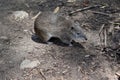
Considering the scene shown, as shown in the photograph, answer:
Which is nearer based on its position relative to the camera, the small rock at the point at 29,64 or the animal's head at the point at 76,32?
the small rock at the point at 29,64

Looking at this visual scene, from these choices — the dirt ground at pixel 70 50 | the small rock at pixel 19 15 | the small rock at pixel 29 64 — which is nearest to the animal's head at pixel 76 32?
the dirt ground at pixel 70 50

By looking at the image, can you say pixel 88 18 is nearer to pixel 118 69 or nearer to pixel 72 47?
pixel 72 47

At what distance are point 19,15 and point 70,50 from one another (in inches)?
58.2

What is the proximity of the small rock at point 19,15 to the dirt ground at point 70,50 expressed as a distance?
0.06m

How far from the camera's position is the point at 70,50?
4949mm

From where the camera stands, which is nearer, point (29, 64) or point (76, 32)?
point (29, 64)

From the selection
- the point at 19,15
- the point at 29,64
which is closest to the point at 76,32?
the point at 29,64

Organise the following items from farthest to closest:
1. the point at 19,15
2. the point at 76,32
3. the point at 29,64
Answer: the point at 19,15, the point at 76,32, the point at 29,64

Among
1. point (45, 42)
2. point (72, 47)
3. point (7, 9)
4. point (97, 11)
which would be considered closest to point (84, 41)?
point (72, 47)

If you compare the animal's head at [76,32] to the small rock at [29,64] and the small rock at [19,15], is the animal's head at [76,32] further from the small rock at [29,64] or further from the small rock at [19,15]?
the small rock at [19,15]

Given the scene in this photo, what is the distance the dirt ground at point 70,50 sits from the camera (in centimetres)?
455

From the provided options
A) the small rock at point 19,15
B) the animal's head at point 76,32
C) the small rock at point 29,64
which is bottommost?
the small rock at point 29,64

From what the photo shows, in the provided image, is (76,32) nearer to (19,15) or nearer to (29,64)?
(29,64)

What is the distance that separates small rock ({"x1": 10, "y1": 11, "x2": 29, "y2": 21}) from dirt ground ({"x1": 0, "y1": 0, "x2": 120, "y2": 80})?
6 centimetres
